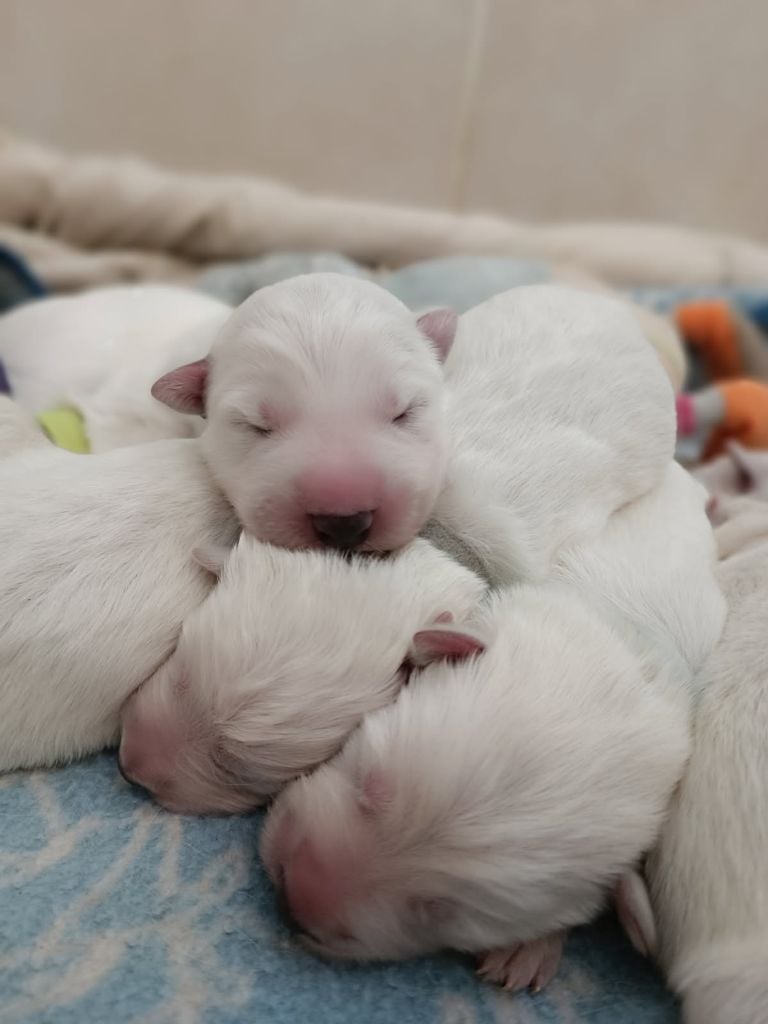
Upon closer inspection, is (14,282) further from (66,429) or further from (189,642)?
(189,642)

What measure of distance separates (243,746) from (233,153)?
3089mm

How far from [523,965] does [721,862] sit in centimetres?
26

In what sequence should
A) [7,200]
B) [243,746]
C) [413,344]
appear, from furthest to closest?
[7,200] < [413,344] < [243,746]

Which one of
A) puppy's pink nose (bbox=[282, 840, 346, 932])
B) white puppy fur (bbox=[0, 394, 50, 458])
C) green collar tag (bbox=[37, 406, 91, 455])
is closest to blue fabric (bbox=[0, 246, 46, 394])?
green collar tag (bbox=[37, 406, 91, 455])

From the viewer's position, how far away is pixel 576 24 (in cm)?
342

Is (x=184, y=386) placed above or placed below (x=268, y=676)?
above

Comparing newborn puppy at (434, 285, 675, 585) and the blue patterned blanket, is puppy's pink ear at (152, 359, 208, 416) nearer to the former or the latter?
newborn puppy at (434, 285, 675, 585)

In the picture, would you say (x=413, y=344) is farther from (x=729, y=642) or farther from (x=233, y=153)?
(x=233, y=153)

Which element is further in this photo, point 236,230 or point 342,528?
point 236,230

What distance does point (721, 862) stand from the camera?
1017 mm

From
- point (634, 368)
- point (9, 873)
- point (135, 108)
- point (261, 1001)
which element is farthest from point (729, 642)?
point (135, 108)

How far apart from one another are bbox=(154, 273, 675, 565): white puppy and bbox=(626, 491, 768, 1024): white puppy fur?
33cm

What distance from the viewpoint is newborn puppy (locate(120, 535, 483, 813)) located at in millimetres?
1078

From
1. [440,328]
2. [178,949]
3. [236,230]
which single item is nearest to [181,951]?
[178,949]
